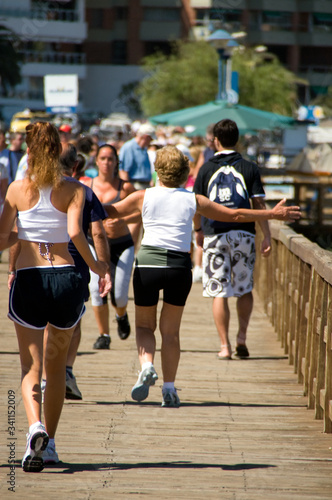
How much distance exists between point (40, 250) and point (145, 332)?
5.39 feet

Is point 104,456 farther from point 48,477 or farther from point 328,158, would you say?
point 328,158

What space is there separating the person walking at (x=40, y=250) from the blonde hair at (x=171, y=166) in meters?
1.32

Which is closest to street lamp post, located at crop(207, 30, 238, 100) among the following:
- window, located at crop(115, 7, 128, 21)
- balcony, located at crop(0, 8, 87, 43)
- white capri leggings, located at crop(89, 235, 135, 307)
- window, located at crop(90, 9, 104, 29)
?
white capri leggings, located at crop(89, 235, 135, 307)

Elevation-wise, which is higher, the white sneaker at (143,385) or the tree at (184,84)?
the white sneaker at (143,385)

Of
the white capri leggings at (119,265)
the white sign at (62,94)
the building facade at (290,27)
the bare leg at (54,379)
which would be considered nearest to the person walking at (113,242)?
the white capri leggings at (119,265)

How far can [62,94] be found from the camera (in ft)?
91.8

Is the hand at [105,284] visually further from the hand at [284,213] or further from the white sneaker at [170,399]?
the hand at [284,213]

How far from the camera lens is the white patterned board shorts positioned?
25.8ft

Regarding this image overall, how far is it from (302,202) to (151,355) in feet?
47.3

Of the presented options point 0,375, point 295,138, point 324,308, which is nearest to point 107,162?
point 0,375

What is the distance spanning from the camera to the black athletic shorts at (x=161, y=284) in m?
6.08

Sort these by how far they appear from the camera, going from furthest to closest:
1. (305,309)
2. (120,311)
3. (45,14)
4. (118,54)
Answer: (45,14), (118,54), (120,311), (305,309)

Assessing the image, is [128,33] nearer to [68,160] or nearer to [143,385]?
[68,160]

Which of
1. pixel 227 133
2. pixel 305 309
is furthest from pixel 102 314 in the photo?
pixel 305 309
